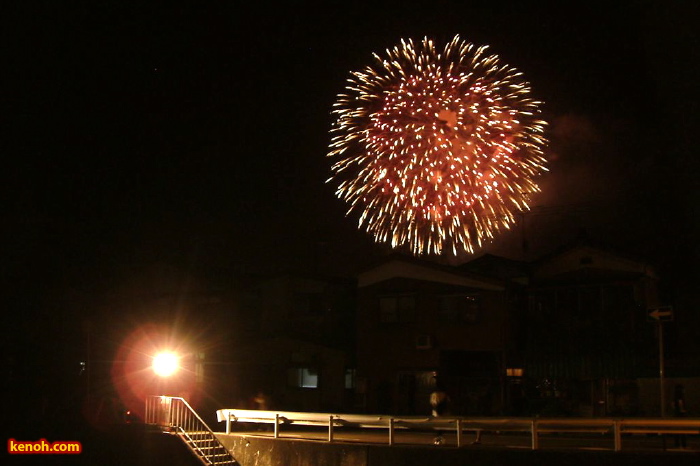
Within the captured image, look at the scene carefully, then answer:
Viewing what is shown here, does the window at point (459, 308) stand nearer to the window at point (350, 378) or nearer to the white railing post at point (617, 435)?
the window at point (350, 378)

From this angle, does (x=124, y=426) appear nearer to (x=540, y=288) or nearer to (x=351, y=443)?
(x=351, y=443)

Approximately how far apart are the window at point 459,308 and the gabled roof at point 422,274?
1.85 ft

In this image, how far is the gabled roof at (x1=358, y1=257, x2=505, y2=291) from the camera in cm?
3105

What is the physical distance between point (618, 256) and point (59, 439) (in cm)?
2241

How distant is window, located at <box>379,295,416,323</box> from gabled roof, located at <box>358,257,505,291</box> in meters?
0.93

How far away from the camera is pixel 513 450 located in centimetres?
1527

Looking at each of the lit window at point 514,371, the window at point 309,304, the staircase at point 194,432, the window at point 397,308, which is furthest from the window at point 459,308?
the staircase at point 194,432

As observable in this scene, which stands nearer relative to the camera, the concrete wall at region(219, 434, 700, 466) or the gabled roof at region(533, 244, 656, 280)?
the concrete wall at region(219, 434, 700, 466)

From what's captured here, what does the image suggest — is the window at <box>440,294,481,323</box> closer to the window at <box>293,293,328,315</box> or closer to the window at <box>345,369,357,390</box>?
the window at <box>345,369,357,390</box>

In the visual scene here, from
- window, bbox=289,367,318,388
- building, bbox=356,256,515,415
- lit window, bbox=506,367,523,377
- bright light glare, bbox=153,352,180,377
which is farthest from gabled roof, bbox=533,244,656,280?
bright light glare, bbox=153,352,180,377

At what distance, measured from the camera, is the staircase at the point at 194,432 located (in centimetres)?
1852

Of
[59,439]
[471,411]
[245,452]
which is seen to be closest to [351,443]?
[245,452]

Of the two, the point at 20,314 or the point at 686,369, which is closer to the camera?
the point at 686,369

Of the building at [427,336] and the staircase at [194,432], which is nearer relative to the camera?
the staircase at [194,432]
